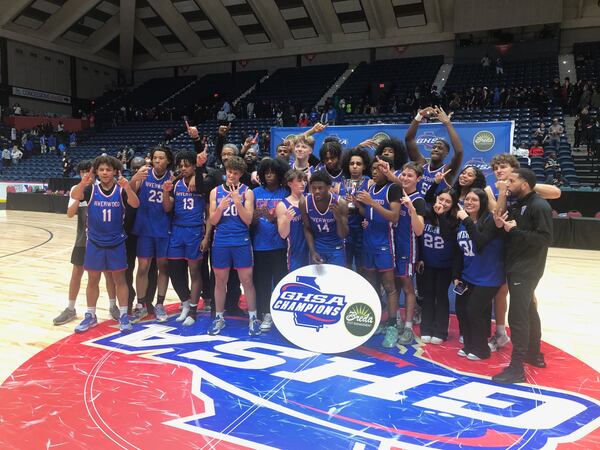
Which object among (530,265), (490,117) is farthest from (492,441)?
(490,117)

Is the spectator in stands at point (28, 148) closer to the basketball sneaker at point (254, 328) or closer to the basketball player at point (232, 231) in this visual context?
the basketball player at point (232, 231)

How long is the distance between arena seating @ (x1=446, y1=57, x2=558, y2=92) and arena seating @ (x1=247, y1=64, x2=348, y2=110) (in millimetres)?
5720

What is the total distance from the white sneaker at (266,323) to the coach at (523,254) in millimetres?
1904

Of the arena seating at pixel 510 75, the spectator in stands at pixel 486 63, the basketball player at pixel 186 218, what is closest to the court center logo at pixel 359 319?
the basketball player at pixel 186 218

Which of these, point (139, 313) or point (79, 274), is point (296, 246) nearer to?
point (139, 313)

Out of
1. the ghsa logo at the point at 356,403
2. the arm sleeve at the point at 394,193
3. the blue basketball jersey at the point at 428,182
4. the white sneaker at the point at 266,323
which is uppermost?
the blue basketball jersey at the point at 428,182

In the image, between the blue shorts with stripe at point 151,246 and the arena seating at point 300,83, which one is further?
the arena seating at point 300,83

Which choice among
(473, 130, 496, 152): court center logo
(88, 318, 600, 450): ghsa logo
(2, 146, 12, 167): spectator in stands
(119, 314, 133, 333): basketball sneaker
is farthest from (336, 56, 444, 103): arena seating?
(88, 318, 600, 450): ghsa logo

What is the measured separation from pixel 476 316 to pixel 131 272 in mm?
3254

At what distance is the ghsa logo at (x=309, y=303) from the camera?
3.64 meters

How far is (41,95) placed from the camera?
24.3 metres

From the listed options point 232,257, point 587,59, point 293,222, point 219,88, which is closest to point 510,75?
point 587,59

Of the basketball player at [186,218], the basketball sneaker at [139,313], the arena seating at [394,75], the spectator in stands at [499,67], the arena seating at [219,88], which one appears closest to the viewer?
the basketball player at [186,218]

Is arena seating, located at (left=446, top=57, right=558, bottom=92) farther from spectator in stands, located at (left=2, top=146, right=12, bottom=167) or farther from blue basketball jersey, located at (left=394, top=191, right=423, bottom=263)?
spectator in stands, located at (left=2, top=146, right=12, bottom=167)
